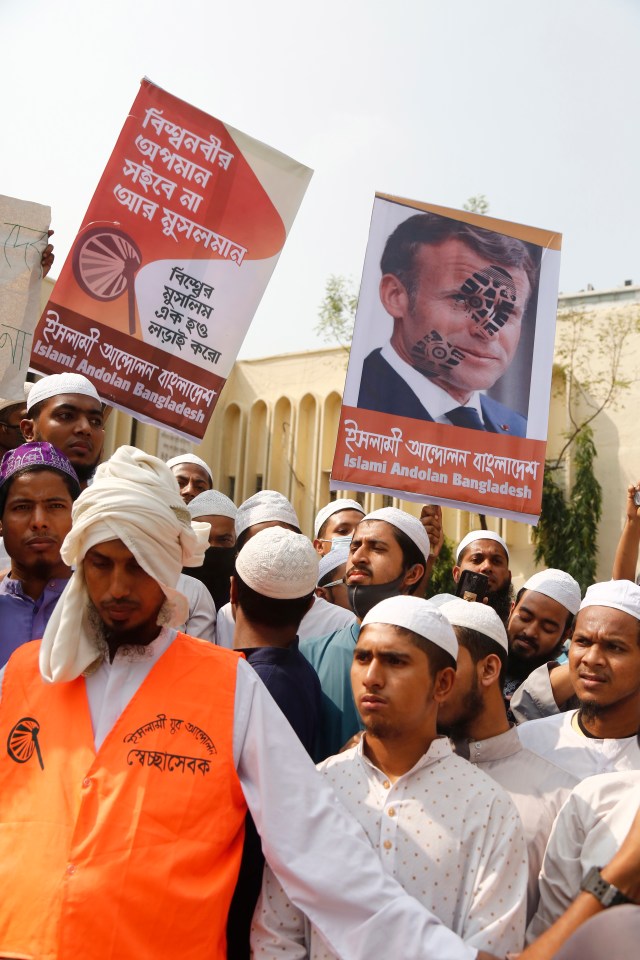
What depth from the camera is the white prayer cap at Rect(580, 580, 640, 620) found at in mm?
3266

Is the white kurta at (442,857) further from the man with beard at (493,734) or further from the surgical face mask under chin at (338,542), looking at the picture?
the surgical face mask under chin at (338,542)

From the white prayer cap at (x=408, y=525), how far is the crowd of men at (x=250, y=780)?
0.97 meters

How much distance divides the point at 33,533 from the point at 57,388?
132 cm

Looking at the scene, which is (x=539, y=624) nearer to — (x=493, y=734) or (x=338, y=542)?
(x=338, y=542)

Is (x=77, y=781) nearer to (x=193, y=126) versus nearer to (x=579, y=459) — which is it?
(x=193, y=126)

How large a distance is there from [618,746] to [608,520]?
1607 centimetres

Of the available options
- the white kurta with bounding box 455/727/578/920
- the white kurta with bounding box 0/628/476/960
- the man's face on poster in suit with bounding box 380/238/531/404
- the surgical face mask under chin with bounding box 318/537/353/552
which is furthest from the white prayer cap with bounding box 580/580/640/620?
the man's face on poster in suit with bounding box 380/238/531/404

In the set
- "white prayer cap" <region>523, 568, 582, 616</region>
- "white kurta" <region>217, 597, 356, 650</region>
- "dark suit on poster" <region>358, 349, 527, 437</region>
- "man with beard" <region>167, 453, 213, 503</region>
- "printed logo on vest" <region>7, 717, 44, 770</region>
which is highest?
"dark suit on poster" <region>358, 349, 527, 437</region>

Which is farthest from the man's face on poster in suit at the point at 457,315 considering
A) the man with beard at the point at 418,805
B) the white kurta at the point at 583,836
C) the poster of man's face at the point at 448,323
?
the white kurta at the point at 583,836

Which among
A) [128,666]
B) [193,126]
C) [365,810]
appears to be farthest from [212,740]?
[193,126]

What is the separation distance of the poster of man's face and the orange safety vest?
10.5 ft

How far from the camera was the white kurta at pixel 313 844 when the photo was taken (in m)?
2.06

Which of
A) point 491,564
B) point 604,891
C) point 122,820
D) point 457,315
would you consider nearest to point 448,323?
point 457,315

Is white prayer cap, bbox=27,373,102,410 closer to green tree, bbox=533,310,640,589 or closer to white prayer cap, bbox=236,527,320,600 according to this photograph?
white prayer cap, bbox=236,527,320,600
